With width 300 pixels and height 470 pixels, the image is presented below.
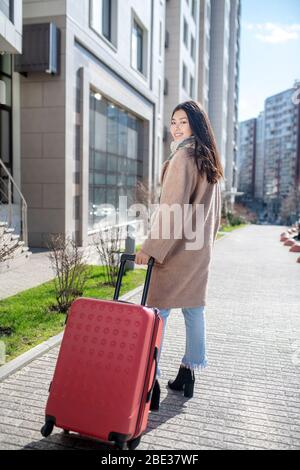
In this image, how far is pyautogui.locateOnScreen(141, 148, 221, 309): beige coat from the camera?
121 inches

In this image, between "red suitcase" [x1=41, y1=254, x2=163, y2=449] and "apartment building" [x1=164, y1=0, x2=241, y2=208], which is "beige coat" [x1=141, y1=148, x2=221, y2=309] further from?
"apartment building" [x1=164, y1=0, x2=241, y2=208]

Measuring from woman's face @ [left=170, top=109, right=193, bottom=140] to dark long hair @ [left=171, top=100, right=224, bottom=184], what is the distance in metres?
0.03

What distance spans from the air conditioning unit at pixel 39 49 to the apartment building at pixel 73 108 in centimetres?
3

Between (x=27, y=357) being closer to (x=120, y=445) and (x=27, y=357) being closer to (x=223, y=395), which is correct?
(x=223, y=395)

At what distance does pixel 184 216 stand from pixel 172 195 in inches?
7.1

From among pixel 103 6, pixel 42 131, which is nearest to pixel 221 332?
pixel 42 131

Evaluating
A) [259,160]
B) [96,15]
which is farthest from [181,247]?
[259,160]

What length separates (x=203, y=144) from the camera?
3146 millimetres

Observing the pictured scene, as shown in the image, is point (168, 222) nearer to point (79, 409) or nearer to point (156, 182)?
point (79, 409)

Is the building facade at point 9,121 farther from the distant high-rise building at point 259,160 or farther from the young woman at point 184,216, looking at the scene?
the distant high-rise building at point 259,160

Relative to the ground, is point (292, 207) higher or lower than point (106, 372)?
higher

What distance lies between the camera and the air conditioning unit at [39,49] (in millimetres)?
12797

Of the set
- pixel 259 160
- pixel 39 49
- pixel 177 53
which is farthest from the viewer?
pixel 259 160

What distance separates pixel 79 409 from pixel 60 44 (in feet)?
41.9
